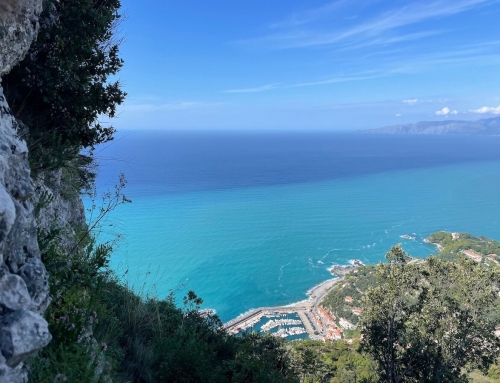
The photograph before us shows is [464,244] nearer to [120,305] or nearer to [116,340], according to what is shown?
[120,305]

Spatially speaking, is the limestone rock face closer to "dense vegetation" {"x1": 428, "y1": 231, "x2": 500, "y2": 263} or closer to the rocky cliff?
the rocky cliff

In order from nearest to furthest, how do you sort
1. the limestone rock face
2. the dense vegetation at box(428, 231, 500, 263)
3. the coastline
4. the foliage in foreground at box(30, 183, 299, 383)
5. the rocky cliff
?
the rocky cliff → the foliage in foreground at box(30, 183, 299, 383) → the limestone rock face → the dense vegetation at box(428, 231, 500, 263) → the coastline

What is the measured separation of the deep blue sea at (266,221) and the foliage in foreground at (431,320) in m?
8.57

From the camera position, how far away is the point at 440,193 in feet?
214

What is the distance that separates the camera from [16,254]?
2.31m

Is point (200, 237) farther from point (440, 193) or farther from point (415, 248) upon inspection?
point (440, 193)

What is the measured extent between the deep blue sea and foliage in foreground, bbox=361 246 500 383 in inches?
337

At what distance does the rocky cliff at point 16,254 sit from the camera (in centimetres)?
188

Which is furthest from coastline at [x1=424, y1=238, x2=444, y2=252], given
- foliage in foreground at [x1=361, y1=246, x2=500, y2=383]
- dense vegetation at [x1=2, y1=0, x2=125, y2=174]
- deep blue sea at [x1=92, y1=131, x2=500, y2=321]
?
dense vegetation at [x1=2, y1=0, x2=125, y2=174]

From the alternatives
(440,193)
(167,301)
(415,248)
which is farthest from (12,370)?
(440,193)

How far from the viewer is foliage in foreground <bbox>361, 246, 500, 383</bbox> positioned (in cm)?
914

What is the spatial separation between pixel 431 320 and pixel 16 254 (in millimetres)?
10596

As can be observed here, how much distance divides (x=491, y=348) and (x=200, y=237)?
30.6 meters

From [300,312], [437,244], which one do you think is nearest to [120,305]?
[300,312]
